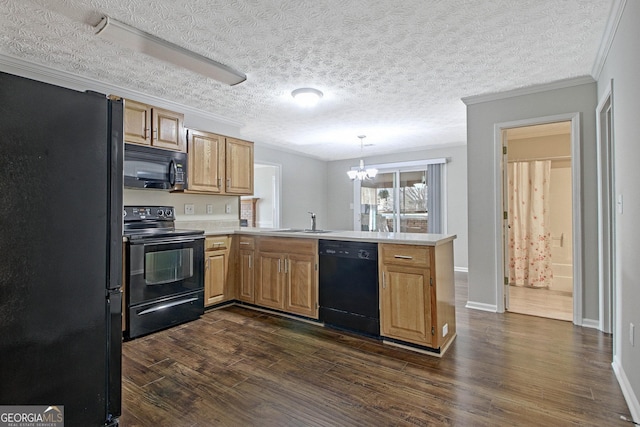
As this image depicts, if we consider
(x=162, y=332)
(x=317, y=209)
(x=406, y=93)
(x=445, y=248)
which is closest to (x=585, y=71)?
(x=406, y=93)

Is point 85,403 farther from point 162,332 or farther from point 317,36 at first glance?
point 317,36

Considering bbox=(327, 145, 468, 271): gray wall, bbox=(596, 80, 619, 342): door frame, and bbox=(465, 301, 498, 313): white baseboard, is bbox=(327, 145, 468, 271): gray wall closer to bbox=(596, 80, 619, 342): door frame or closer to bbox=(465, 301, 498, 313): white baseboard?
bbox=(465, 301, 498, 313): white baseboard

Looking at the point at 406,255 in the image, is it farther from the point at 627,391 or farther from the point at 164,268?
the point at 164,268

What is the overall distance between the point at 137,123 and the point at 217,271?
1.81 metres

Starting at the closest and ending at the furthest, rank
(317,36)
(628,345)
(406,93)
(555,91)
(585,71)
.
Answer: (628,345)
(317,36)
(585,71)
(555,91)
(406,93)

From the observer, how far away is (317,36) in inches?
94.4

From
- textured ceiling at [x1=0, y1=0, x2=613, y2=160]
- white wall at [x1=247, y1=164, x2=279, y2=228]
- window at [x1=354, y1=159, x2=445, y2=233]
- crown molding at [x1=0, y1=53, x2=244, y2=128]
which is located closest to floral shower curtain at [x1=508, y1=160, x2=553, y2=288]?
window at [x1=354, y1=159, x2=445, y2=233]

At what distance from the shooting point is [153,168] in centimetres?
338

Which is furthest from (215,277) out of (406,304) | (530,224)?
(530,224)

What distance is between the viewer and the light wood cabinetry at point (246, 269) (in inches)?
149

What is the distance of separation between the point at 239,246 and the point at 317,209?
152 inches

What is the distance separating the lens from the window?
21.0 ft

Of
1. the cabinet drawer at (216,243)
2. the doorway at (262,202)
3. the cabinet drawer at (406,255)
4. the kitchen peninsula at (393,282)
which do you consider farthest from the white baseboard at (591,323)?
the doorway at (262,202)

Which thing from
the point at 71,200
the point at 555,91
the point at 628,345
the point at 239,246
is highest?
the point at 555,91
